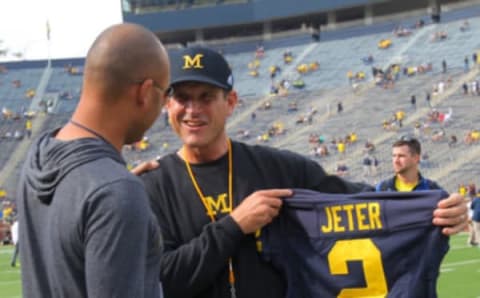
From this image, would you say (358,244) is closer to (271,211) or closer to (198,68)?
(271,211)

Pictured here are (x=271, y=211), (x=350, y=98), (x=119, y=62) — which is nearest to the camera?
(x=119, y=62)

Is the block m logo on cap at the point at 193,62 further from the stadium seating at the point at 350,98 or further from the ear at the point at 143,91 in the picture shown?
the stadium seating at the point at 350,98

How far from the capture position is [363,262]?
3.43m

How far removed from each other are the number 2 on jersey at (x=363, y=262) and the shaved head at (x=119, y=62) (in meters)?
1.47

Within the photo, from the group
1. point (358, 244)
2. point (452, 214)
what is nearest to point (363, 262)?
point (358, 244)

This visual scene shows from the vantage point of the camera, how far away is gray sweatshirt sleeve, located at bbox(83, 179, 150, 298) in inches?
78.4

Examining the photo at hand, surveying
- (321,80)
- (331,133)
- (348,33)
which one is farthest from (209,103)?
(348,33)

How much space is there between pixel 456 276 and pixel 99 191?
1196 centimetres

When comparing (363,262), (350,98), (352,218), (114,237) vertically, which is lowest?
(350,98)

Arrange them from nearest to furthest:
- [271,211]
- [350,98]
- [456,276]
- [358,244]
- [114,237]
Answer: [114,237], [271,211], [358,244], [456,276], [350,98]

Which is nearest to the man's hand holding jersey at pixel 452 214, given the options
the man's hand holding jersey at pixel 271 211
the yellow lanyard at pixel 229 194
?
the man's hand holding jersey at pixel 271 211

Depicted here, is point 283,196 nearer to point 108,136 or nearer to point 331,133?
point 108,136

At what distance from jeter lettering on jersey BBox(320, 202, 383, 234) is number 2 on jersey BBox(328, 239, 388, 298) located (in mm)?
56

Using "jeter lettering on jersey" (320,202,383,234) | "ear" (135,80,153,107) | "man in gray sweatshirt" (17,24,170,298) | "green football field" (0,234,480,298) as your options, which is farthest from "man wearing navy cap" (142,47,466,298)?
"green football field" (0,234,480,298)
